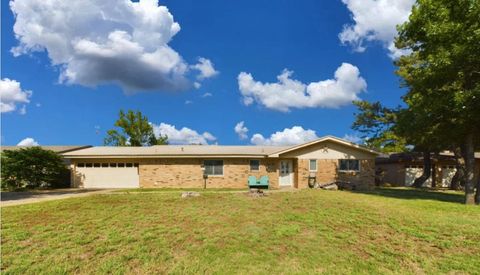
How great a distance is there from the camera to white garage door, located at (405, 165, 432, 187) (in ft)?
90.7

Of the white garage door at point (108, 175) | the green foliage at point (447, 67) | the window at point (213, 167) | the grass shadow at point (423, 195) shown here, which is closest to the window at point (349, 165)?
Result: the grass shadow at point (423, 195)

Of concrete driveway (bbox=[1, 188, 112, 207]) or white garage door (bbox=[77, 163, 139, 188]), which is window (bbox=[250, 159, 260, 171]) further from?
concrete driveway (bbox=[1, 188, 112, 207])

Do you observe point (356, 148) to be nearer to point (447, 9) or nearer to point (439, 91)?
point (439, 91)

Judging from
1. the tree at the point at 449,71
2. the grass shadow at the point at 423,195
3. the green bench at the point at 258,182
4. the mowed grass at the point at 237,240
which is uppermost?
the tree at the point at 449,71

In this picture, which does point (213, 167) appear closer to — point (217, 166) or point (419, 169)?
point (217, 166)

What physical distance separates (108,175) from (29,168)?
5.00m

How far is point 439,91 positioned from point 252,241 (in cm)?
1215

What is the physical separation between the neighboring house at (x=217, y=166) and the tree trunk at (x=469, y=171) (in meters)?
7.30

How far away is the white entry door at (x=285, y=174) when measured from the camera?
23.4 m

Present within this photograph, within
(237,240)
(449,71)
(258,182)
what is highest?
(449,71)

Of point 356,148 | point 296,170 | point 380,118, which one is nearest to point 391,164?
point 380,118

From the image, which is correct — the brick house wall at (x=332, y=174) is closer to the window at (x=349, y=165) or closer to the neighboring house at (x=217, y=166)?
the neighboring house at (x=217, y=166)

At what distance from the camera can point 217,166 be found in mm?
22609

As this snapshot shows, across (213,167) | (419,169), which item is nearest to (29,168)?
(213,167)
